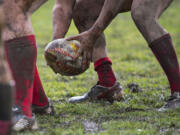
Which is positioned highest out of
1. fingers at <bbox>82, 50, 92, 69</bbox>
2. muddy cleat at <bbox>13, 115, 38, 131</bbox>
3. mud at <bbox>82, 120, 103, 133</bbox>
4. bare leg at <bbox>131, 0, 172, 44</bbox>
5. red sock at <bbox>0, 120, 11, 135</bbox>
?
bare leg at <bbox>131, 0, 172, 44</bbox>

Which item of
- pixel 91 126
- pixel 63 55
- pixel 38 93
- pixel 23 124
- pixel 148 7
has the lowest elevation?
pixel 91 126

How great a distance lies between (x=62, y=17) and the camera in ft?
14.0

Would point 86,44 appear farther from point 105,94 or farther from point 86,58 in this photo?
point 105,94

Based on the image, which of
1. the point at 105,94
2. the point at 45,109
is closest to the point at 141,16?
the point at 105,94

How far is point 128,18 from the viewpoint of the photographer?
1886 centimetres

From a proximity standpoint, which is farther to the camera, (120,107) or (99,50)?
(99,50)

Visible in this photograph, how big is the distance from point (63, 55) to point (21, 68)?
0.57 m

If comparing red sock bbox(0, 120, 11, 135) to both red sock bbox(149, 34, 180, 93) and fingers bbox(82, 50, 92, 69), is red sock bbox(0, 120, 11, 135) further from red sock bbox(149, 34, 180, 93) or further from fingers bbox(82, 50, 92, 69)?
red sock bbox(149, 34, 180, 93)

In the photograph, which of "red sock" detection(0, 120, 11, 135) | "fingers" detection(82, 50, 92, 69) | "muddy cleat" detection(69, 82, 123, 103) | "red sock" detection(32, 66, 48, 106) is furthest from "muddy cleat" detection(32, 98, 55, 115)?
"red sock" detection(0, 120, 11, 135)

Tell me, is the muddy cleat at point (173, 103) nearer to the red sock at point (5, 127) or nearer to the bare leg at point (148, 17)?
the bare leg at point (148, 17)

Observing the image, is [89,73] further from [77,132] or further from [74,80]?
[77,132]

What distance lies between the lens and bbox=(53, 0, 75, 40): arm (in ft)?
13.6

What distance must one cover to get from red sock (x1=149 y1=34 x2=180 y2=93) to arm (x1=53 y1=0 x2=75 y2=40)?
3.28ft

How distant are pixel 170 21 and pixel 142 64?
9.52 m
